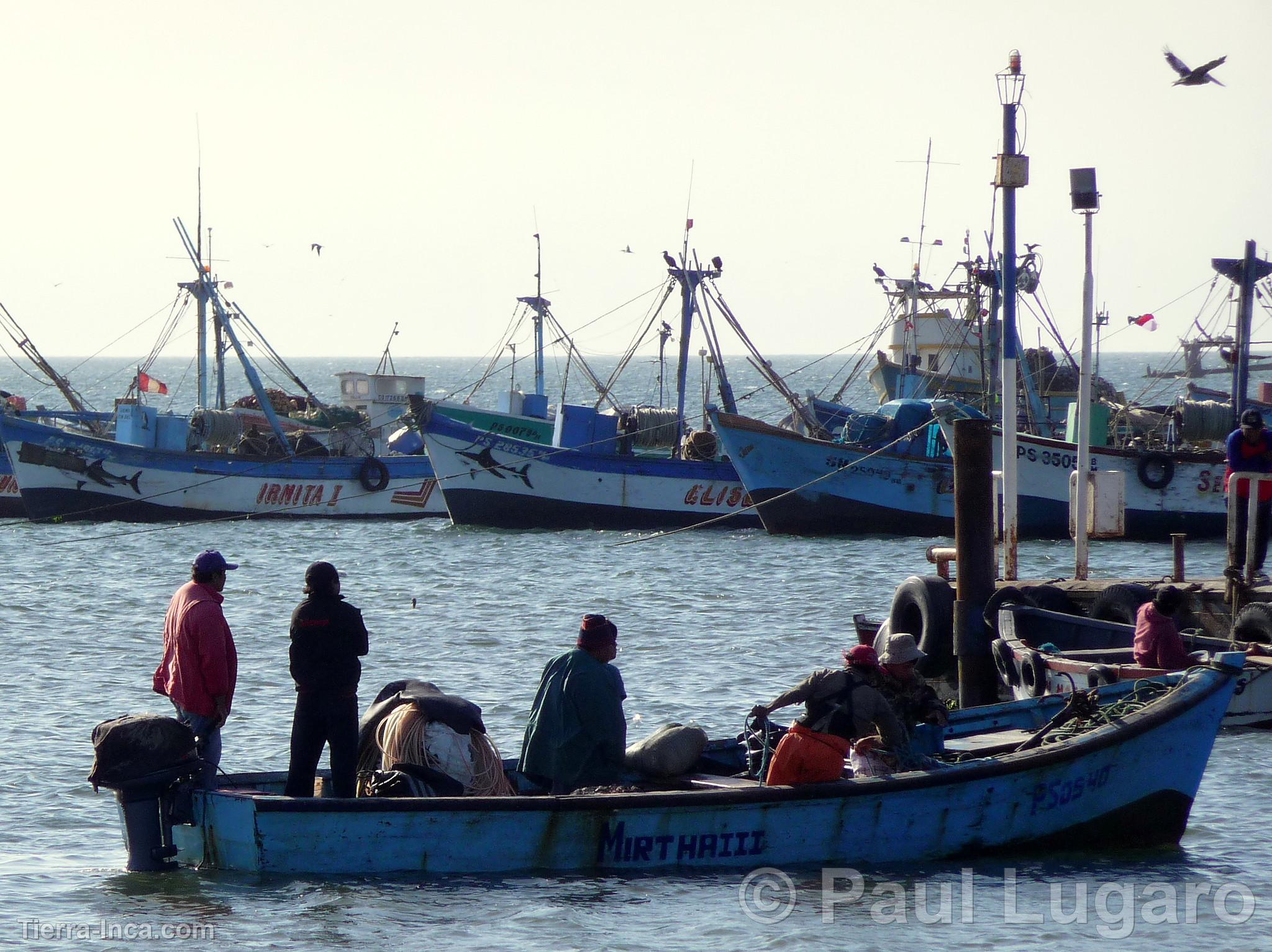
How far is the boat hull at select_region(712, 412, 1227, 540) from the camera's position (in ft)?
87.3

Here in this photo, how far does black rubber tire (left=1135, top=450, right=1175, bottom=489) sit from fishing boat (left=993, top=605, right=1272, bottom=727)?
43.8 feet

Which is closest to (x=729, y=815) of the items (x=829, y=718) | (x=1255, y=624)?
(x=829, y=718)

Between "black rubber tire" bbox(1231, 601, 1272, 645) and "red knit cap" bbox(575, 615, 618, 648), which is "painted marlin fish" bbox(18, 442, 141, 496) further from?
"red knit cap" bbox(575, 615, 618, 648)

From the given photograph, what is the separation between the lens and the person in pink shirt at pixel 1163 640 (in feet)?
39.0

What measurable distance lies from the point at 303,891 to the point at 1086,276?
9411 millimetres

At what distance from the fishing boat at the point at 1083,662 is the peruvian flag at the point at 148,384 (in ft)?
82.5

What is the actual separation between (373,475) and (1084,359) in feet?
70.1

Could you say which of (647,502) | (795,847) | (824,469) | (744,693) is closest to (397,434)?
(647,502)

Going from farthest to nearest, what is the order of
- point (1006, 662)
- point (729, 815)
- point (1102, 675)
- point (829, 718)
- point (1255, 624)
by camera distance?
1. point (1255, 624)
2. point (1006, 662)
3. point (1102, 675)
4. point (829, 718)
5. point (729, 815)

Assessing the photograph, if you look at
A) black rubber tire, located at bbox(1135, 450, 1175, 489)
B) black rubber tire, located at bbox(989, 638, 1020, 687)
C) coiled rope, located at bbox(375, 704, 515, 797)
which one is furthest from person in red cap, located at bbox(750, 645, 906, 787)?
black rubber tire, located at bbox(1135, 450, 1175, 489)

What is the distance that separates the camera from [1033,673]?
495 inches

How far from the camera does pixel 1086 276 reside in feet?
48.4

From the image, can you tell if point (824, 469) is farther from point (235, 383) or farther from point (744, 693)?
point (235, 383)

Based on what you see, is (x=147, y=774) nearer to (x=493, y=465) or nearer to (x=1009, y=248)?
(x=1009, y=248)
